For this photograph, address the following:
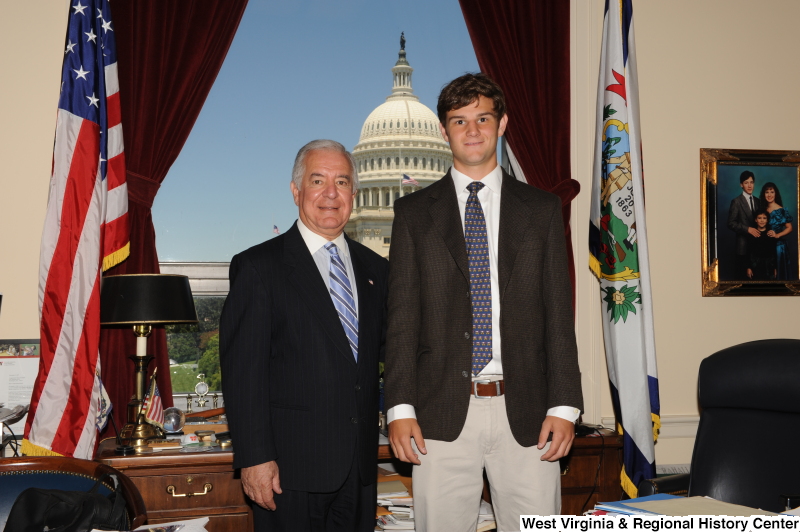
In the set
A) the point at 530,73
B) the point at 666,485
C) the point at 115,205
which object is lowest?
the point at 666,485

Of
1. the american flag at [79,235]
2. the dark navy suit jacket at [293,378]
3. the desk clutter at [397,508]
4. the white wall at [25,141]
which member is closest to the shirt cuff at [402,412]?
the dark navy suit jacket at [293,378]

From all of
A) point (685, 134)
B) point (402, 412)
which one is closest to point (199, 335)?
point (402, 412)

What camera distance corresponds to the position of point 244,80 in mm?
3865

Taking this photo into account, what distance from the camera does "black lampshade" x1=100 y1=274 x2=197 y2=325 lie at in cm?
288

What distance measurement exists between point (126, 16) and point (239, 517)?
248 cm

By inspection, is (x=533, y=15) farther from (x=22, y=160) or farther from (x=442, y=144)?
(x=22, y=160)

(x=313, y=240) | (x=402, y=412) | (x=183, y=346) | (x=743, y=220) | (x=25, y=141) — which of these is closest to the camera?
(x=402, y=412)

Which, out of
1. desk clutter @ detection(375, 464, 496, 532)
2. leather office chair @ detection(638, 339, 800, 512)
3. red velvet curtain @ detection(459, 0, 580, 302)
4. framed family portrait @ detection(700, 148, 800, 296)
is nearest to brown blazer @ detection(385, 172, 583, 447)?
leather office chair @ detection(638, 339, 800, 512)

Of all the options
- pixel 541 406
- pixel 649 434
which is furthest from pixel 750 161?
pixel 541 406

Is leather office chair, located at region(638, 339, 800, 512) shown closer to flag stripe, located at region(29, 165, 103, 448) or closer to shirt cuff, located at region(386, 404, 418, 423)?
shirt cuff, located at region(386, 404, 418, 423)

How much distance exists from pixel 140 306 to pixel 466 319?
153 cm

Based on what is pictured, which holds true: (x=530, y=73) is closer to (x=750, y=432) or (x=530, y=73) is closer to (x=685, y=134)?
(x=685, y=134)

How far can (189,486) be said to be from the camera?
111 inches

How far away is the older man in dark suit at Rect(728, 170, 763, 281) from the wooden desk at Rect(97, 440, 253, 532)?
115 inches
